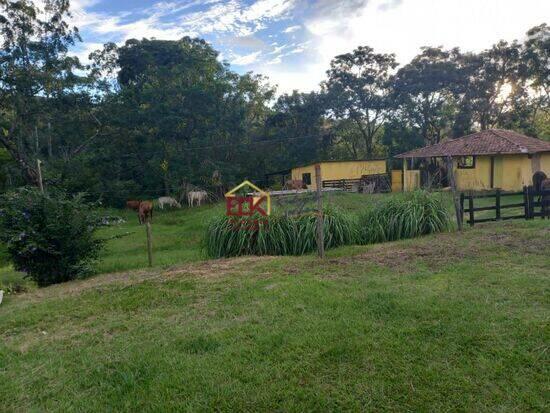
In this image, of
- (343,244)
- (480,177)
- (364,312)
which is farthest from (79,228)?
(480,177)

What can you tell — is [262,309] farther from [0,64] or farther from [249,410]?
[0,64]

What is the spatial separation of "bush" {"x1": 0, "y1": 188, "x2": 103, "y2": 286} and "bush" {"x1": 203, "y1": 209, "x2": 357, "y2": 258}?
2.50 meters

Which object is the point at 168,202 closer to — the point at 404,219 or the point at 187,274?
the point at 404,219

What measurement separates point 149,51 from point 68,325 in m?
27.6

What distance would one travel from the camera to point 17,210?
781 cm

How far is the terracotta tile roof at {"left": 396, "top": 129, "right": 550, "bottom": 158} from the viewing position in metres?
19.7

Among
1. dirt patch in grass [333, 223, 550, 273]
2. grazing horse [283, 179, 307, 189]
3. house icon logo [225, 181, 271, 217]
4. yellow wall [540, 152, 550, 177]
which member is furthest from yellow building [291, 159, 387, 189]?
dirt patch in grass [333, 223, 550, 273]

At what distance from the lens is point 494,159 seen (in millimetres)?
20859

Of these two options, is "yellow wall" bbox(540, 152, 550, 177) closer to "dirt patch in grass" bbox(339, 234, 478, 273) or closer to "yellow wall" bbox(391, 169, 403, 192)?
"yellow wall" bbox(391, 169, 403, 192)

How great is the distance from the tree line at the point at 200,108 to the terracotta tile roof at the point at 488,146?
7.29 meters

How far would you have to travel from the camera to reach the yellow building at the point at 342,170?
1032 inches

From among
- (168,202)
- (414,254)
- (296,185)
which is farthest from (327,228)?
(296,185)

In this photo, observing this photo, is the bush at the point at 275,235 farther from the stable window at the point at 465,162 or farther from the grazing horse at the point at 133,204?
the grazing horse at the point at 133,204

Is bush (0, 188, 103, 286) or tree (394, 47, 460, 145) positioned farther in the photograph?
tree (394, 47, 460, 145)
